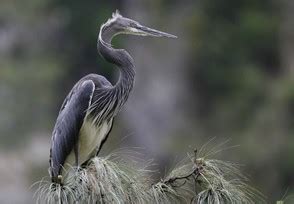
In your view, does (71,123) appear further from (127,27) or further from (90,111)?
(127,27)

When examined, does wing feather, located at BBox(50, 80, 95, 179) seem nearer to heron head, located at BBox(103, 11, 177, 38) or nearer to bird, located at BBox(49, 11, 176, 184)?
bird, located at BBox(49, 11, 176, 184)

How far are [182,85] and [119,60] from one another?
14.5m

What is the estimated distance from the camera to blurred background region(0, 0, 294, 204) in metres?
20.3

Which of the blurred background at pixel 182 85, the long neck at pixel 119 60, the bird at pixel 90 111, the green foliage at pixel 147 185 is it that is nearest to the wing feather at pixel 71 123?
the bird at pixel 90 111

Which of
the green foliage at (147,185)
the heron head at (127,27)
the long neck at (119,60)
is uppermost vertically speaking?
the heron head at (127,27)

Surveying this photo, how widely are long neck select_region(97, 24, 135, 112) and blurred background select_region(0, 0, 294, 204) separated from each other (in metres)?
11.9

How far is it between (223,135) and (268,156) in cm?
147

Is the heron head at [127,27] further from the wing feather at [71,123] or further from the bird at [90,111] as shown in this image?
the wing feather at [71,123]

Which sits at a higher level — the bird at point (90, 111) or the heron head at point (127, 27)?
the heron head at point (127, 27)

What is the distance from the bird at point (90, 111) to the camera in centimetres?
727

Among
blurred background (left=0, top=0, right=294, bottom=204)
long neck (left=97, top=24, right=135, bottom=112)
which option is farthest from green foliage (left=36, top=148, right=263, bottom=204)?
blurred background (left=0, top=0, right=294, bottom=204)

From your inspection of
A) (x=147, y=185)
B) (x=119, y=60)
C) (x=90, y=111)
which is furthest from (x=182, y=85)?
(x=147, y=185)

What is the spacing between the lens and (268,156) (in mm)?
19062

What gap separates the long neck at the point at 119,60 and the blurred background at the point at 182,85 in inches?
468
